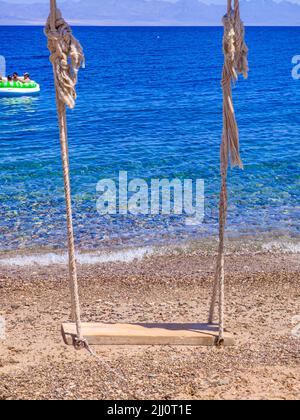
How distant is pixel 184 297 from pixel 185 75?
52.3 m

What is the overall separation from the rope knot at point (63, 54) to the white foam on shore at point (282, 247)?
795 centimetres

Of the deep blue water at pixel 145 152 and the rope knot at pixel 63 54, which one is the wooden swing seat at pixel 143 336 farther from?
the deep blue water at pixel 145 152

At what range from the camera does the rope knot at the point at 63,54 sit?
8164 millimetres

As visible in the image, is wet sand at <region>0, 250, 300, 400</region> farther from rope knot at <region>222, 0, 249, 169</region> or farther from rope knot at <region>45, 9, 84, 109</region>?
rope knot at <region>45, 9, 84, 109</region>

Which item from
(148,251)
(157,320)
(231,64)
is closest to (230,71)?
(231,64)

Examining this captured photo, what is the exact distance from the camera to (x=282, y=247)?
1523 centimetres

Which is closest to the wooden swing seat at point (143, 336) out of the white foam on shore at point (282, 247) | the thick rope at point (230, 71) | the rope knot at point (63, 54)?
the thick rope at point (230, 71)

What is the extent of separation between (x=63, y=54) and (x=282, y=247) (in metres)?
8.51

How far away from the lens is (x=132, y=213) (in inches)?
708

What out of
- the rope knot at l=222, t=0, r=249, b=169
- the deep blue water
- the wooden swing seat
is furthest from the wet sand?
the rope knot at l=222, t=0, r=249, b=169

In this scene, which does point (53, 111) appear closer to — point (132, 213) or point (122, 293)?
point (132, 213)

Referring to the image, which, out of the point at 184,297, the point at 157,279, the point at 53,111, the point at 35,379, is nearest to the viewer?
the point at 35,379

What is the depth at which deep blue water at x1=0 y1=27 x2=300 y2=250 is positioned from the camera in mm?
16828

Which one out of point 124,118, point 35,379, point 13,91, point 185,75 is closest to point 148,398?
point 35,379
